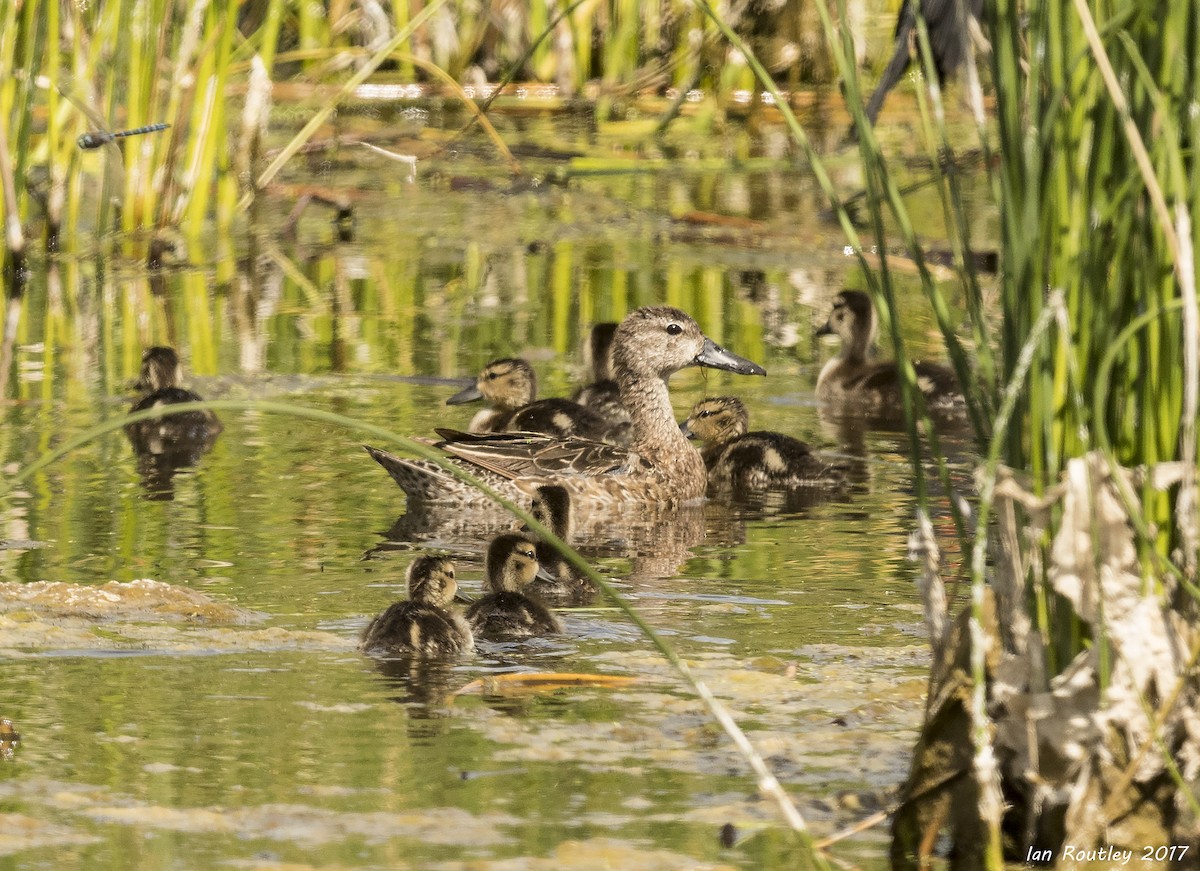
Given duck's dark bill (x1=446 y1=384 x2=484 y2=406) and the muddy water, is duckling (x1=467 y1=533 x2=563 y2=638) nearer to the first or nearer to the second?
the muddy water

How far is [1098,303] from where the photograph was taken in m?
3.19

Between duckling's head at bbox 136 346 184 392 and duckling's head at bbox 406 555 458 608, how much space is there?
312 cm

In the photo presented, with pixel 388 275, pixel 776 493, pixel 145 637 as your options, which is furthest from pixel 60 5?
pixel 145 637

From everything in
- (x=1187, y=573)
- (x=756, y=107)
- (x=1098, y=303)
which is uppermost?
(x=756, y=107)

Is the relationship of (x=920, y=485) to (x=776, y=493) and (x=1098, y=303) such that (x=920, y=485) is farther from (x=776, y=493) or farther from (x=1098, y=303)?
(x=776, y=493)

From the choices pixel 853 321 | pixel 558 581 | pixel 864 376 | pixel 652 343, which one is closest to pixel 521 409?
pixel 652 343

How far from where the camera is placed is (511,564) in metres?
5.47

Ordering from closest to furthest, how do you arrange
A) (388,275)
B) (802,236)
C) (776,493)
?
(776,493) < (388,275) < (802,236)

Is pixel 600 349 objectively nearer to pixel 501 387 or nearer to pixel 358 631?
pixel 501 387

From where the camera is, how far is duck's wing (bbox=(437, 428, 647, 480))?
23.3 ft

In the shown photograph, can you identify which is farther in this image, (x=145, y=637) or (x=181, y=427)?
(x=181, y=427)

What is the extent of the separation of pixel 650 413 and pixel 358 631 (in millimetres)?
2924

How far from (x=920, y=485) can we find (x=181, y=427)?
4.74 meters

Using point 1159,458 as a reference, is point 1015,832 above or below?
below
